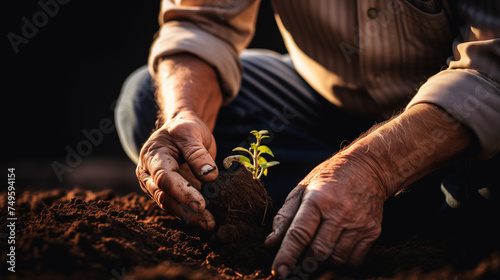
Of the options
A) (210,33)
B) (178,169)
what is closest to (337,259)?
(178,169)

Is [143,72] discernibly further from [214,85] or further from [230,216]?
[230,216]

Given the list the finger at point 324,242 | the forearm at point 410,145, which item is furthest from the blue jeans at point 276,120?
the finger at point 324,242

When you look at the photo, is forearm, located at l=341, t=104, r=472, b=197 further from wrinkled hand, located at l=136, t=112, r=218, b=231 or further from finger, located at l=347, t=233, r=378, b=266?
wrinkled hand, located at l=136, t=112, r=218, b=231

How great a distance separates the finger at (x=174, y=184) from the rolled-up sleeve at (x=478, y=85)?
84cm

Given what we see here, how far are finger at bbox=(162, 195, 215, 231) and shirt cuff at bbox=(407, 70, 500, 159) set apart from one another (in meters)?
0.84

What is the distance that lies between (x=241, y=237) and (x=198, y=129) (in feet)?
1.37

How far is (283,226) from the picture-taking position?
3.52 feet

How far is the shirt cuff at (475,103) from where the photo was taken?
→ 1.23 m

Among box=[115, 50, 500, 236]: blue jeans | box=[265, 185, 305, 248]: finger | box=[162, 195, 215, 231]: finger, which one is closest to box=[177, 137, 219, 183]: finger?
box=[162, 195, 215, 231]: finger

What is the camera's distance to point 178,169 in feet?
4.11

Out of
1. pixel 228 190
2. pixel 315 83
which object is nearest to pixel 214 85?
pixel 315 83

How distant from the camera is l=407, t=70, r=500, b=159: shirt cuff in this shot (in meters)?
1.23

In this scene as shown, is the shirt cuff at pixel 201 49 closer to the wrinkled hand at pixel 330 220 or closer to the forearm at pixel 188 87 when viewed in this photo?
the forearm at pixel 188 87

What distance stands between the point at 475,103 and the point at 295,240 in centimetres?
79
